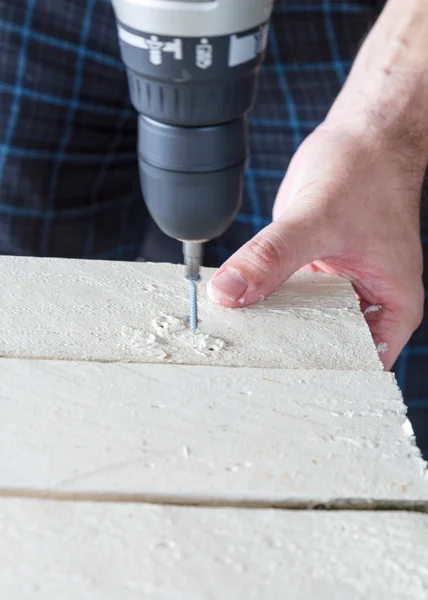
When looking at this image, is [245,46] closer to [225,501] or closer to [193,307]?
[193,307]

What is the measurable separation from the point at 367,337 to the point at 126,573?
0.35m

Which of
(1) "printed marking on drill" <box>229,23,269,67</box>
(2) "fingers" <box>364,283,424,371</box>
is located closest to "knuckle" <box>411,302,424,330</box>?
(2) "fingers" <box>364,283,424,371</box>

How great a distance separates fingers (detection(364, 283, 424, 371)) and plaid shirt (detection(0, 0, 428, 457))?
30 cm

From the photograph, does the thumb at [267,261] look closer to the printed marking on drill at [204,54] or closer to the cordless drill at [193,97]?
the cordless drill at [193,97]

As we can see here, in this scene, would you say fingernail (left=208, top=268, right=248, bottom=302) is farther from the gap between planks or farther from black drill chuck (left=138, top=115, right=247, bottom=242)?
the gap between planks

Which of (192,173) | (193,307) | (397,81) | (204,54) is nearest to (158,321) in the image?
(193,307)

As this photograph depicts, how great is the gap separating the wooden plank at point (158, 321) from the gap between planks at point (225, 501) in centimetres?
16

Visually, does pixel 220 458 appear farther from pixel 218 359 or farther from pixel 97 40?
pixel 97 40

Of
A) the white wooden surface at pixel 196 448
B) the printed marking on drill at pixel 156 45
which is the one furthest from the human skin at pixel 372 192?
the printed marking on drill at pixel 156 45

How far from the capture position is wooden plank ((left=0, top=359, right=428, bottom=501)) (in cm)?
53

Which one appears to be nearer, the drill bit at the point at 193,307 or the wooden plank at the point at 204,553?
the wooden plank at the point at 204,553

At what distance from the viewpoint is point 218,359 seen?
2.18ft

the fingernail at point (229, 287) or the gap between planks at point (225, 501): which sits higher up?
the gap between planks at point (225, 501)

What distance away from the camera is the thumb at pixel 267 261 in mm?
749
